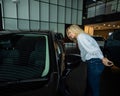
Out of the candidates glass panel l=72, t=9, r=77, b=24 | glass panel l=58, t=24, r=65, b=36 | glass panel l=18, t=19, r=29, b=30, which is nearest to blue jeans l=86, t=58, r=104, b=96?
glass panel l=18, t=19, r=29, b=30

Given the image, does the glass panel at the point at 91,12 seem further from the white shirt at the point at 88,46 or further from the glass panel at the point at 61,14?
the white shirt at the point at 88,46

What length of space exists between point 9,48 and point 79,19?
732 inches

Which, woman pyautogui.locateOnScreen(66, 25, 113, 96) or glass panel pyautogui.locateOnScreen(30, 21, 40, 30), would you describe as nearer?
woman pyautogui.locateOnScreen(66, 25, 113, 96)

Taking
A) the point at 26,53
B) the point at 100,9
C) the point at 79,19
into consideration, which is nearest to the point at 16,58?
the point at 26,53

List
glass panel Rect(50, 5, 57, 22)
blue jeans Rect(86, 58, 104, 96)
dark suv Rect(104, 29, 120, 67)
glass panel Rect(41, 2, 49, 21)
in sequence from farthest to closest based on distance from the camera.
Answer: glass panel Rect(50, 5, 57, 22) → glass panel Rect(41, 2, 49, 21) → dark suv Rect(104, 29, 120, 67) → blue jeans Rect(86, 58, 104, 96)

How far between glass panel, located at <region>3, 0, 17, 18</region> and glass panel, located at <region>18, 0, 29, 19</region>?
1.71 feet

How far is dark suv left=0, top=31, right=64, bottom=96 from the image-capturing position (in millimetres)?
1419

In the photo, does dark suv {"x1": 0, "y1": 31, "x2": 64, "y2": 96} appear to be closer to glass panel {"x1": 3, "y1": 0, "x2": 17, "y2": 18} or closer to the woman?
the woman

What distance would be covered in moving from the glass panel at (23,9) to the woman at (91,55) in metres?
12.1

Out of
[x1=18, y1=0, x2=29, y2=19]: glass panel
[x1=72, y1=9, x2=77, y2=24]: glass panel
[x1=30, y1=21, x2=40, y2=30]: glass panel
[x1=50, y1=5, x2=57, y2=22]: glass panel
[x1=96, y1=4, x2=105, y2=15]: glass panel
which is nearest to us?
[x1=18, y1=0, x2=29, y2=19]: glass panel

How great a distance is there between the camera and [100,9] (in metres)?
24.4

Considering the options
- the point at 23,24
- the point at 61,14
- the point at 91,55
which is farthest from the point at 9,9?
the point at 91,55

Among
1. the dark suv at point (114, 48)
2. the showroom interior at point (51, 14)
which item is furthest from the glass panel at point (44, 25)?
the dark suv at point (114, 48)

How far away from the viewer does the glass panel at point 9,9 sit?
12.9 metres
